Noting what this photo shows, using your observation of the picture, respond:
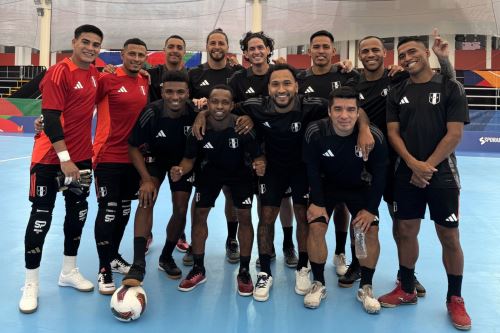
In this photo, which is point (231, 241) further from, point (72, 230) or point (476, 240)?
point (476, 240)

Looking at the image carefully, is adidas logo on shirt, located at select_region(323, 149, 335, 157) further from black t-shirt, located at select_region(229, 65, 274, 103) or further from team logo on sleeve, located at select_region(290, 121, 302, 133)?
→ black t-shirt, located at select_region(229, 65, 274, 103)

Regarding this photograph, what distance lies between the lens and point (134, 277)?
3.38m

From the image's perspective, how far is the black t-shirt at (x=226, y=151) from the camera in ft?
12.5

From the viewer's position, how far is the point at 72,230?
375 centimetres

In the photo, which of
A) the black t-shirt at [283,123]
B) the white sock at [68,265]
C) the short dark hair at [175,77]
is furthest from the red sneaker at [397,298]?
the white sock at [68,265]

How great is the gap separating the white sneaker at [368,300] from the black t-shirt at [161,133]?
1993 mm

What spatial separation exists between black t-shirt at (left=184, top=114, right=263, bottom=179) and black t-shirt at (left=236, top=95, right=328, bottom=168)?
0.13 metres

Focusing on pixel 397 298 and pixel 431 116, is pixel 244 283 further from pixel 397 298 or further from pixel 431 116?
pixel 431 116

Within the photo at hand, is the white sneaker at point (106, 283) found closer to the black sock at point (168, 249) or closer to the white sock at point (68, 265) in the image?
the white sock at point (68, 265)

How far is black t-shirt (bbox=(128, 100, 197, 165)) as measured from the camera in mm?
3773

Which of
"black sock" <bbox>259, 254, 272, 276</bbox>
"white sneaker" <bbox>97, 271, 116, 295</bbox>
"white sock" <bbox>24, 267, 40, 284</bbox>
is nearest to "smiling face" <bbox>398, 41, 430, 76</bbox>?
"black sock" <bbox>259, 254, 272, 276</bbox>

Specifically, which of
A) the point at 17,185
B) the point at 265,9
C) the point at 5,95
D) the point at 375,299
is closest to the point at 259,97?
the point at 375,299

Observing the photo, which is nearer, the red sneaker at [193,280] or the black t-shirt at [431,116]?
the black t-shirt at [431,116]

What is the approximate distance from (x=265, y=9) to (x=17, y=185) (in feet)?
44.6
